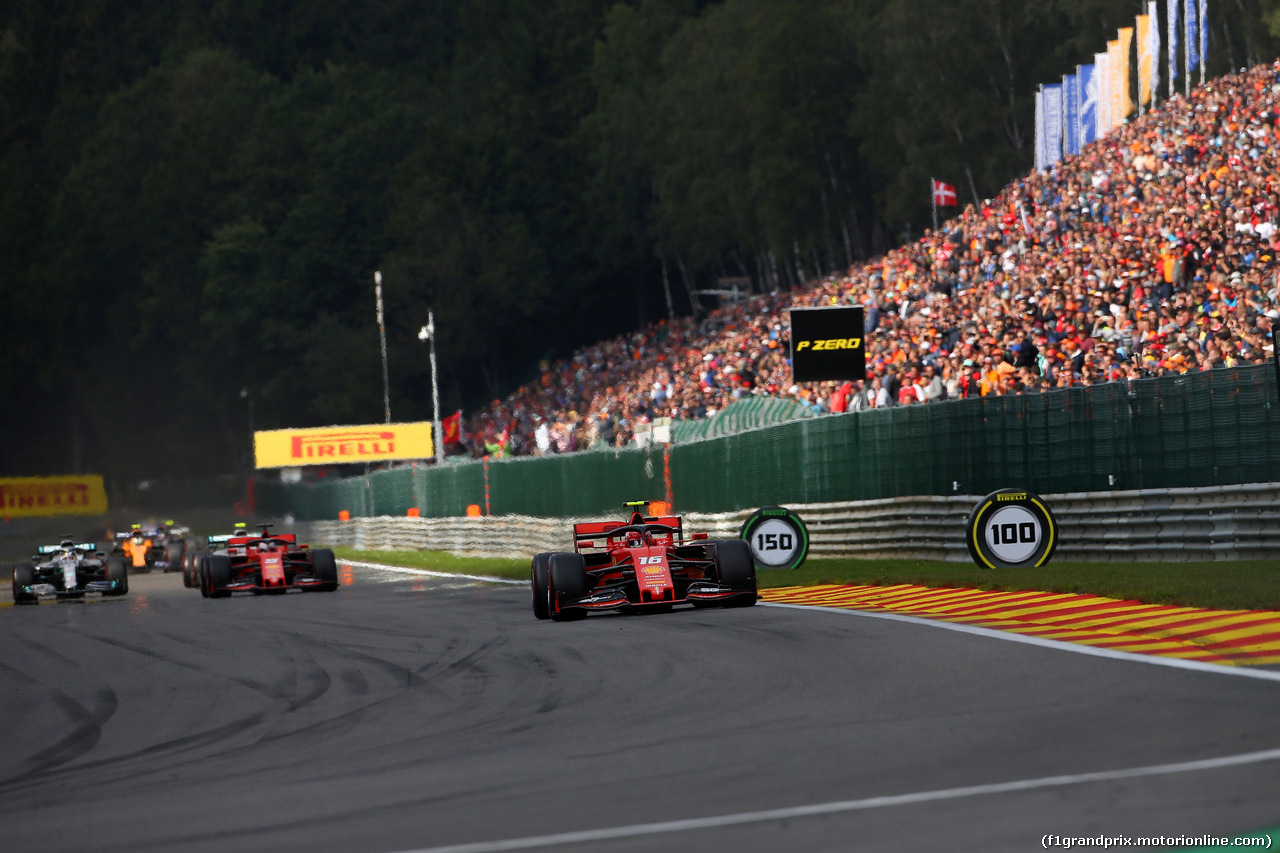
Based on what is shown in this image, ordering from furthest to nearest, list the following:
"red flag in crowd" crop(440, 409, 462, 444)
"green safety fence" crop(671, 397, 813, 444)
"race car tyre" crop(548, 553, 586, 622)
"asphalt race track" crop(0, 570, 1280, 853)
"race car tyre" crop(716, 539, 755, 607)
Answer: "red flag in crowd" crop(440, 409, 462, 444), "green safety fence" crop(671, 397, 813, 444), "race car tyre" crop(716, 539, 755, 607), "race car tyre" crop(548, 553, 586, 622), "asphalt race track" crop(0, 570, 1280, 853)

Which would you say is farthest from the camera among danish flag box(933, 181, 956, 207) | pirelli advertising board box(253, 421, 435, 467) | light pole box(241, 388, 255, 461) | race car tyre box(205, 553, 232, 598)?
light pole box(241, 388, 255, 461)

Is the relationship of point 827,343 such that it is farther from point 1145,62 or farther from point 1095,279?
point 1145,62

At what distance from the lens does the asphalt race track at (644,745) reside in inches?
251

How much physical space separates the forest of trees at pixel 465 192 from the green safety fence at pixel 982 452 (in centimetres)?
3655

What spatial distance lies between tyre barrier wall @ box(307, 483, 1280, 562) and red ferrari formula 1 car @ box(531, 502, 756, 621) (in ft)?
14.8

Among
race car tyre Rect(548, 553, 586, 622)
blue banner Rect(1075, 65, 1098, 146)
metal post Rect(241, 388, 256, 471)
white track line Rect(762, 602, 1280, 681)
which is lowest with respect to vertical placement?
white track line Rect(762, 602, 1280, 681)

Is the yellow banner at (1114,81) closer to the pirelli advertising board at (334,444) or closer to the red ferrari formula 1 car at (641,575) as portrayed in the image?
the red ferrari formula 1 car at (641,575)

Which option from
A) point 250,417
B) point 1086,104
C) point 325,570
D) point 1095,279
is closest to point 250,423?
point 250,417

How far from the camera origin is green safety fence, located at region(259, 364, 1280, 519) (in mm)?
17391

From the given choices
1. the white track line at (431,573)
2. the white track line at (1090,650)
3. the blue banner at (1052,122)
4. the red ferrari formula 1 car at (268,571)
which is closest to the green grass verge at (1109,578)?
the white track line at (1090,650)

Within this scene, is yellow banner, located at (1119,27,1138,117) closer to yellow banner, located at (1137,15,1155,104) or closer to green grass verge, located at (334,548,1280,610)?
yellow banner, located at (1137,15,1155,104)

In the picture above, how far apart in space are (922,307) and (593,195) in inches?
2120

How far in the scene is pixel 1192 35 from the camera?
138ft

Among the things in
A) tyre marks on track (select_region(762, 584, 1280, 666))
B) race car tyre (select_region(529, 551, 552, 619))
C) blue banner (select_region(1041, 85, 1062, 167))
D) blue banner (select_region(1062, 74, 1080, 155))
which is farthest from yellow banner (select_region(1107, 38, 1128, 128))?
race car tyre (select_region(529, 551, 552, 619))
